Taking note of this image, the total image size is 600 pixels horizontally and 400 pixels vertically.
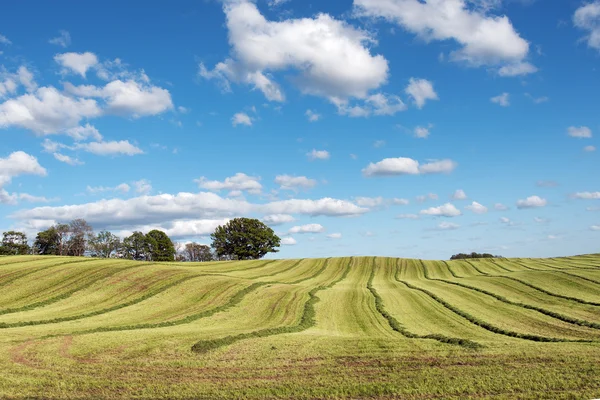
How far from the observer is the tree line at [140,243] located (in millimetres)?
140375

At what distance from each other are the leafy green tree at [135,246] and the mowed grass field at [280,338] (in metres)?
108

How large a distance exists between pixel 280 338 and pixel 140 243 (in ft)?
503

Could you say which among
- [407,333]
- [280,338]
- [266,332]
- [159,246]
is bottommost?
[407,333]

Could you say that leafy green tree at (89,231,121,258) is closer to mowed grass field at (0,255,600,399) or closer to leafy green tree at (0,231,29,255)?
leafy green tree at (0,231,29,255)

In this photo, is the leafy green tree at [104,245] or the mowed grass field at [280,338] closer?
the mowed grass field at [280,338]

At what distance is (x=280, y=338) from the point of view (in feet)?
78.1

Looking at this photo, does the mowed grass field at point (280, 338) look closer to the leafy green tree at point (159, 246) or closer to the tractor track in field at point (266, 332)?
the tractor track in field at point (266, 332)

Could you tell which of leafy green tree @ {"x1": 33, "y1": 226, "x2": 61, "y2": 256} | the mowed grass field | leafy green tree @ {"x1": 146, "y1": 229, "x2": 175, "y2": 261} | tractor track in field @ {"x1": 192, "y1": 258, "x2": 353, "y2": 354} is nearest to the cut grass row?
the mowed grass field

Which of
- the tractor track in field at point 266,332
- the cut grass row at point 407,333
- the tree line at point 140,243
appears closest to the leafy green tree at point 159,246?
the tree line at point 140,243

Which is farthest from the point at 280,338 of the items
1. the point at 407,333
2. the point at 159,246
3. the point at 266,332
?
the point at 159,246

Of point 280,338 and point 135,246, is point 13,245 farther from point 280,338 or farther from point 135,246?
point 280,338

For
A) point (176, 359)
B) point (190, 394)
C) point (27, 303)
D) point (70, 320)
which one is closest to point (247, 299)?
point (70, 320)

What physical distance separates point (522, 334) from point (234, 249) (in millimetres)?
116679

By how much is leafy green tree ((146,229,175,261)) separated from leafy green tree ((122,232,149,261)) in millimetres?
4530
